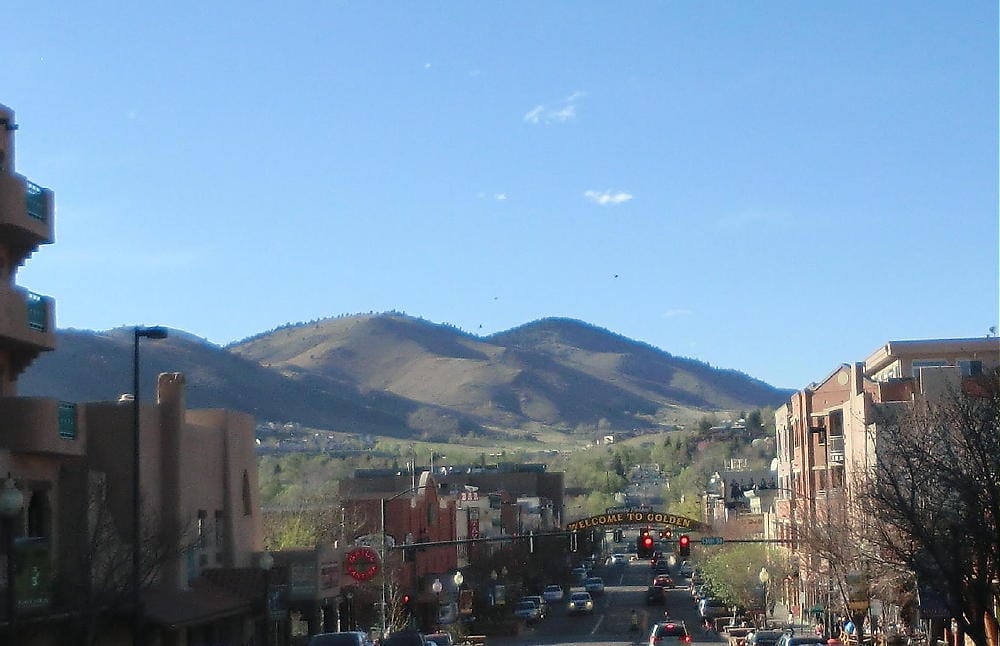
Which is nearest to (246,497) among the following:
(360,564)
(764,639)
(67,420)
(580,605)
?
(360,564)

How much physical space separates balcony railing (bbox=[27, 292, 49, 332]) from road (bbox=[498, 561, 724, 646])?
3699 centimetres

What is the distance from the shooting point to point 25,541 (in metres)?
31.8

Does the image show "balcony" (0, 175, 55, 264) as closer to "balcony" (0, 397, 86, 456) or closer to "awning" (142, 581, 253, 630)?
"balcony" (0, 397, 86, 456)

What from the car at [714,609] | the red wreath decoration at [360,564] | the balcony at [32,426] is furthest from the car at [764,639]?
the car at [714,609]

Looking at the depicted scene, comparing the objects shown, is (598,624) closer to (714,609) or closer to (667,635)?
(714,609)

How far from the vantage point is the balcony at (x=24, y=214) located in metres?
34.2

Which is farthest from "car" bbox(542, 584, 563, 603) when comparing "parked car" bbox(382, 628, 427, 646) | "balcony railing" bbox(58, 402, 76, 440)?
"balcony railing" bbox(58, 402, 76, 440)

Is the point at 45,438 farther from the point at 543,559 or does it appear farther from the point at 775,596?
the point at 543,559

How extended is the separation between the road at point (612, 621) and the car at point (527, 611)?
2.16 feet

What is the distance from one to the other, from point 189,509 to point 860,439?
35.2 meters

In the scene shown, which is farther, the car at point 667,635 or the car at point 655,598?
the car at point 655,598

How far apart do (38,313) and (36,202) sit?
8.68 feet

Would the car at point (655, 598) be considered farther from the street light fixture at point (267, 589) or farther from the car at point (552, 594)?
the street light fixture at point (267, 589)

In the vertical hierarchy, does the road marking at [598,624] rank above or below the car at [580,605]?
below
